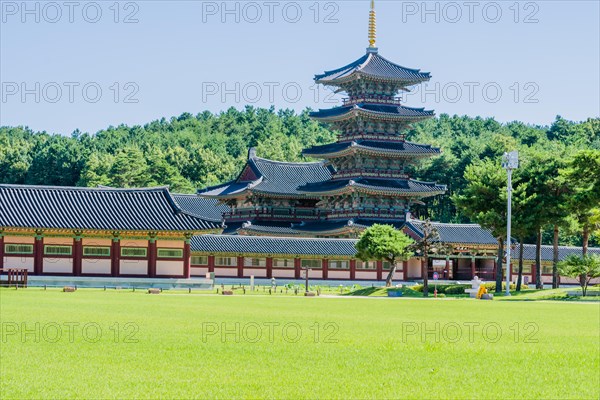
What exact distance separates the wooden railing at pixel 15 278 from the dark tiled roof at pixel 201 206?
31.9 meters

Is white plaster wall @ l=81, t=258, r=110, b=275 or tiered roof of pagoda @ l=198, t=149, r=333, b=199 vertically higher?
tiered roof of pagoda @ l=198, t=149, r=333, b=199

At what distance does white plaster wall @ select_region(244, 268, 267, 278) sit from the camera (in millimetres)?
70688

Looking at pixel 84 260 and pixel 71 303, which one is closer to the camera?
Result: pixel 71 303

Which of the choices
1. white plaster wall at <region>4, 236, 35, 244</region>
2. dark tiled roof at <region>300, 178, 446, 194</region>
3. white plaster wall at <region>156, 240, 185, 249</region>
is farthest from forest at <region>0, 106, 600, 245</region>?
white plaster wall at <region>4, 236, 35, 244</region>

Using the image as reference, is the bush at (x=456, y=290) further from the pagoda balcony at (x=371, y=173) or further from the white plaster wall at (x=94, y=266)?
the white plaster wall at (x=94, y=266)

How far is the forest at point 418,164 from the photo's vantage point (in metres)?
59.4

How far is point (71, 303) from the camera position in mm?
36250

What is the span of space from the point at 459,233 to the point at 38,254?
108ft

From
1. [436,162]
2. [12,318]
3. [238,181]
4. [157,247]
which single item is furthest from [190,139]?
[12,318]

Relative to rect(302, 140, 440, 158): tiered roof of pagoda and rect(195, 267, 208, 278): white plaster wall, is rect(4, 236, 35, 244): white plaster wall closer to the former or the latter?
rect(195, 267, 208, 278): white plaster wall

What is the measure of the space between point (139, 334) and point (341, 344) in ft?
16.1

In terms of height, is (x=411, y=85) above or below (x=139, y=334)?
above

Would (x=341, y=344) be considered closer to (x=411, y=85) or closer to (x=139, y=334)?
(x=139, y=334)

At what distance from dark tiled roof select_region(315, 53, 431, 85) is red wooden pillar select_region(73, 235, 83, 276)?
97.4 feet
